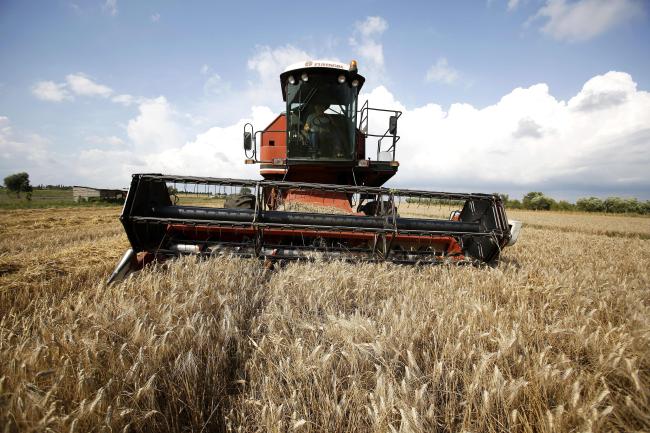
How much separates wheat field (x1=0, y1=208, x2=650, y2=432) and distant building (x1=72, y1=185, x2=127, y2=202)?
27.8 m

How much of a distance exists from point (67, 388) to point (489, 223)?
4.04 metres

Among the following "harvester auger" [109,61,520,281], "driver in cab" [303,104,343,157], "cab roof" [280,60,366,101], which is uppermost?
"cab roof" [280,60,366,101]

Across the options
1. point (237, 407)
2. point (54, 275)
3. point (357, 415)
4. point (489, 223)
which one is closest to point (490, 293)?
point (489, 223)

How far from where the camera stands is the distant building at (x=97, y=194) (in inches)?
985

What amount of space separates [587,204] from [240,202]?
44.1 meters

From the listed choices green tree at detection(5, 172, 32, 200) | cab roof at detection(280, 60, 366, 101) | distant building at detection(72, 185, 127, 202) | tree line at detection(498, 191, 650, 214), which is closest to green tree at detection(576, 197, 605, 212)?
tree line at detection(498, 191, 650, 214)

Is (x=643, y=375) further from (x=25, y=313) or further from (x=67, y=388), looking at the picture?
(x=25, y=313)

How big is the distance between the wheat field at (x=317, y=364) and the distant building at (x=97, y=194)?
27792 millimetres

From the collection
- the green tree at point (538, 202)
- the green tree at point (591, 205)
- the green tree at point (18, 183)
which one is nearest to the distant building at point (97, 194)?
the green tree at point (18, 183)

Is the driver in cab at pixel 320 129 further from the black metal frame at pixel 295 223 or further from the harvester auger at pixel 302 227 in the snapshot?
the black metal frame at pixel 295 223

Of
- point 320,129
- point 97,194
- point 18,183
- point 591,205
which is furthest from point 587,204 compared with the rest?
point 18,183

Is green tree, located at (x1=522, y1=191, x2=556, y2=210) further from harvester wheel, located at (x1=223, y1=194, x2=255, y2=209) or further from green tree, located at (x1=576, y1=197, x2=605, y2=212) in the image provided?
harvester wheel, located at (x1=223, y1=194, x2=255, y2=209)

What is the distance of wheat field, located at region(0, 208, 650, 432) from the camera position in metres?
1.00

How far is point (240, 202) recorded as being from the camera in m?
4.64
